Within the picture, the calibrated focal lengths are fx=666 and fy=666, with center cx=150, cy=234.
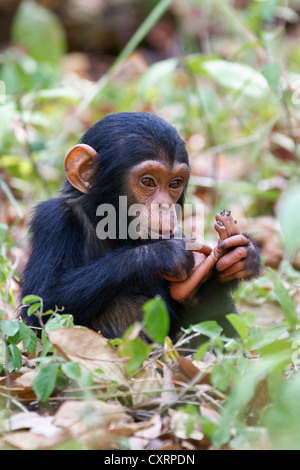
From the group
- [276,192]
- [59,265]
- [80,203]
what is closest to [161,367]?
[59,265]

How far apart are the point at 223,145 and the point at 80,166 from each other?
4.03 metres

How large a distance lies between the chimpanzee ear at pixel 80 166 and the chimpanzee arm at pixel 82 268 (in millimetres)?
213

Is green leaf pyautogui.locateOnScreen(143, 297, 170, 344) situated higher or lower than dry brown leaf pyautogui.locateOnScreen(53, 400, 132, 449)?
higher

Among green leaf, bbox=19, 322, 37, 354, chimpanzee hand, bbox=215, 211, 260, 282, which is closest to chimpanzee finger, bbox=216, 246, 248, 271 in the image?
chimpanzee hand, bbox=215, 211, 260, 282

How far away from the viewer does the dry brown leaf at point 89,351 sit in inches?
119

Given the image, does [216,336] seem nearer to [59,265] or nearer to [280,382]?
[280,382]

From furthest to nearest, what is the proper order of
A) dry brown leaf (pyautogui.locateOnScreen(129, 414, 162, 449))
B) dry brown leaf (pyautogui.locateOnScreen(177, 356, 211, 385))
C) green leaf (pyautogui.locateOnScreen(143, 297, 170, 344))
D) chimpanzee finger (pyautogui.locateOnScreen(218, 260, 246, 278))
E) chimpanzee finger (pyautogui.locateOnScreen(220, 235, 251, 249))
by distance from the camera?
chimpanzee finger (pyautogui.locateOnScreen(218, 260, 246, 278)) → chimpanzee finger (pyautogui.locateOnScreen(220, 235, 251, 249)) → dry brown leaf (pyautogui.locateOnScreen(177, 356, 211, 385)) → dry brown leaf (pyautogui.locateOnScreen(129, 414, 162, 449)) → green leaf (pyautogui.locateOnScreen(143, 297, 170, 344))

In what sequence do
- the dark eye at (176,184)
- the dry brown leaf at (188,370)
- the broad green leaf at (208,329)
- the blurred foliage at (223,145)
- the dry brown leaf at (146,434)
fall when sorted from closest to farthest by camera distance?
the blurred foliage at (223,145) < the dry brown leaf at (146,434) < the broad green leaf at (208,329) < the dry brown leaf at (188,370) < the dark eye at (176,184)

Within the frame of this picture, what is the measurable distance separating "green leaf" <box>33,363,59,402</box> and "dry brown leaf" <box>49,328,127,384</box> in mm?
217

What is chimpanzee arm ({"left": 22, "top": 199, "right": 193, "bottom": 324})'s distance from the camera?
151 inches

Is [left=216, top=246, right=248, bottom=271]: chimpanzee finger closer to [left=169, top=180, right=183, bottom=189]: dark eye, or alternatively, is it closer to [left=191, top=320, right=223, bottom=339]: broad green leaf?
[left=169, top=180, right=183, bottom=189]: dark eye

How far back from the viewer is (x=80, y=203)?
4289 millimetres

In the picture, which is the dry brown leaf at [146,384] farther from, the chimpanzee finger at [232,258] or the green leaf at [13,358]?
the chimpanzee finger at [232,258]

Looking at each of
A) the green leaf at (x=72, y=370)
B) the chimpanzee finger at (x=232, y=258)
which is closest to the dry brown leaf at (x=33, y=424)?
the green leaf at (x=72, y=370)
